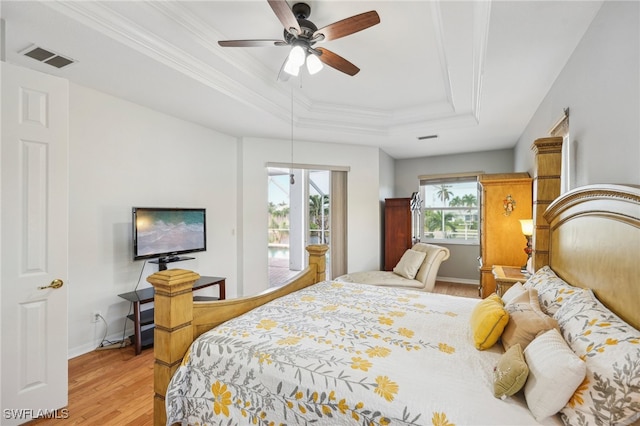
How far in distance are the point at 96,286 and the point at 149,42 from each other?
7.68ft

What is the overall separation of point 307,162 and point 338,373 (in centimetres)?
393

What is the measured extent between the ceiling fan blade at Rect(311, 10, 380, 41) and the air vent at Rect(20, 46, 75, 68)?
6.46ft

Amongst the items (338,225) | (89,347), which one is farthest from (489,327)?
(338,225)

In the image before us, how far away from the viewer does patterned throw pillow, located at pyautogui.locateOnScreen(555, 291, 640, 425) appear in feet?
2.92

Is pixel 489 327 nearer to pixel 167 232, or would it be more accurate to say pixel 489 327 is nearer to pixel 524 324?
pixel 524 324

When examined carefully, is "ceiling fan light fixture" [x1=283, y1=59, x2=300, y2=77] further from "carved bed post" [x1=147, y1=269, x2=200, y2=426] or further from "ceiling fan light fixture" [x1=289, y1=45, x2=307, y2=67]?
"carved bed post" [x1=147, y1=269, x2=200, y2=426]

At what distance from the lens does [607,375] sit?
947 mm

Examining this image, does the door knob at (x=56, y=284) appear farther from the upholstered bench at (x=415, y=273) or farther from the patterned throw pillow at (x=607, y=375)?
the upholstered bench at (x=415, y=273)

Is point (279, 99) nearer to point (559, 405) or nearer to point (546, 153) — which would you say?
point (546, 153)

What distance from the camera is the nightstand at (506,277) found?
8.89 feet

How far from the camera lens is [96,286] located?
297 cm

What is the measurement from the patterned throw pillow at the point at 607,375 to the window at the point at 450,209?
4.90m

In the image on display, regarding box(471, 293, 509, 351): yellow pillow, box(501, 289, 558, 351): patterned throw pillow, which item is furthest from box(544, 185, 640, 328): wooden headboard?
box(471, 293, 509, 351): yellow pillow

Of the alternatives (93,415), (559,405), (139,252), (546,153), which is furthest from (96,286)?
(546,153)
